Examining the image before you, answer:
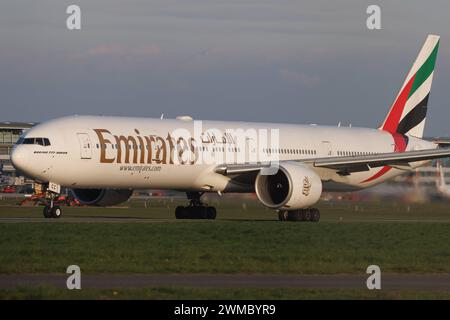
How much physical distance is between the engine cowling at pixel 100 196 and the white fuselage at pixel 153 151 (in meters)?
2.89

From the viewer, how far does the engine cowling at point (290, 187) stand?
42781 millimetres

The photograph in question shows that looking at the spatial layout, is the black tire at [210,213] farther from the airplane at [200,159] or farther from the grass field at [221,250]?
the grass field at [221,250]

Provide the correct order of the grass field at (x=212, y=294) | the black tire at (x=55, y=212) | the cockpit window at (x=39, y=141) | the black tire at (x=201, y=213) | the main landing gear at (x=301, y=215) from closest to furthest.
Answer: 1. the grass field at (x=212, y=294)
2. the cockpit window at (x=39, y=141)
3. the black tire at (x=55, y=212)
4. the main landing gear at (x=301, y=215)
5. the black tire at (x=201, y=213)

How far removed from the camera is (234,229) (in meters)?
36.2

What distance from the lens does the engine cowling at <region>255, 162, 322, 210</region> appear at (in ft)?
140

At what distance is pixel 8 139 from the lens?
96.4m

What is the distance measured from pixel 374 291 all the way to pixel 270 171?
24.1 meters

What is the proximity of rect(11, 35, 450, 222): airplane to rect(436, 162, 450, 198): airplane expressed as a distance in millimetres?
6766

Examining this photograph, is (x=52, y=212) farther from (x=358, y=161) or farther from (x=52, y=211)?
(x=358, y=161)

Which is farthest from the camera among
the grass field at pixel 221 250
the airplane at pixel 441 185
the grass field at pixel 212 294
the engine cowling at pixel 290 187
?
the airplane at pixel 441 185

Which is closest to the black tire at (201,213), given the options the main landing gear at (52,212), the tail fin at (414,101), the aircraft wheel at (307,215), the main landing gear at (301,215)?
the main landing gear at (301,215)

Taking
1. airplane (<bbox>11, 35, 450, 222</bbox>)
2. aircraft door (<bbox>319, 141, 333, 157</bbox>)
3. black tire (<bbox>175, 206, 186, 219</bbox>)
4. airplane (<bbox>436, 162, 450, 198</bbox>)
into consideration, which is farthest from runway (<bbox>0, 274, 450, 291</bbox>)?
airplane (<bbox>436, 162, 450, 198</bbox>)

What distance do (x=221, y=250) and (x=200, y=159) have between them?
16691 mm

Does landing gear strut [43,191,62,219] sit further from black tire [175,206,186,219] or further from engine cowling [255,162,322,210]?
engine cowling [255,162,322,210]
